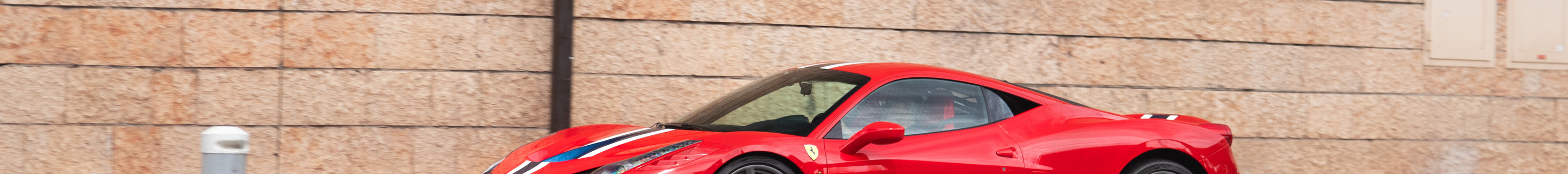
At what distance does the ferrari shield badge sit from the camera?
3117 millimetres

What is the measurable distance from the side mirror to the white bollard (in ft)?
5.83

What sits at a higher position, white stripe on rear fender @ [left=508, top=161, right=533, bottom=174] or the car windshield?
the car windshield

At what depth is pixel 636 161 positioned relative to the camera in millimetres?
3037

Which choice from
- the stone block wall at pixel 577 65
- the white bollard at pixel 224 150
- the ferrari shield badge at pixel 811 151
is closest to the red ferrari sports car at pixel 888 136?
the ferrari shield badge at pixel 811 151

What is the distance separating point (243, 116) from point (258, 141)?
159 mm

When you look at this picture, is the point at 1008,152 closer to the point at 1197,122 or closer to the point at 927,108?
the point at 927,108

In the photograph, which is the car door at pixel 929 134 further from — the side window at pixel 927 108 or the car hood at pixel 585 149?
the car hood at pixel 585 149

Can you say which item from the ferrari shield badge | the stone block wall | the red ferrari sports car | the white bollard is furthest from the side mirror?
the stone block wall

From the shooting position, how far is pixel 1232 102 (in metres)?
5.79

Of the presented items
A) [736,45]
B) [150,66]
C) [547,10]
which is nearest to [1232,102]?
[736,45]

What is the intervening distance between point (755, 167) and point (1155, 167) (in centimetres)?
159

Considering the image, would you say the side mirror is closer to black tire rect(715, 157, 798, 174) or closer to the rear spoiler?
black tire rect(715, 157, 798, 174)

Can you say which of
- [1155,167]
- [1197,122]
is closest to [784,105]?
[1155,167]

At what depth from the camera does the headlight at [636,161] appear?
3.00 m
